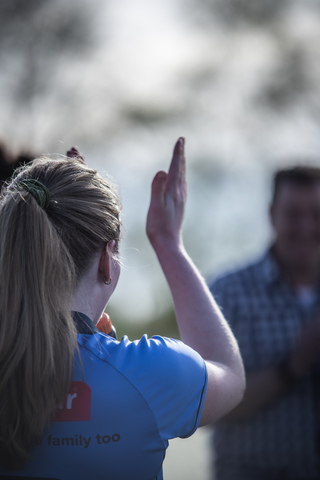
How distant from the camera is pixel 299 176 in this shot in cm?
313

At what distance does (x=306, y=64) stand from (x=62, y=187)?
746 cm

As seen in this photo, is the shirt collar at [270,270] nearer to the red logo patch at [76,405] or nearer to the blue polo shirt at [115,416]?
the blue polo shirt at [115,416]

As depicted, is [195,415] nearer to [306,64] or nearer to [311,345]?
[311,345]

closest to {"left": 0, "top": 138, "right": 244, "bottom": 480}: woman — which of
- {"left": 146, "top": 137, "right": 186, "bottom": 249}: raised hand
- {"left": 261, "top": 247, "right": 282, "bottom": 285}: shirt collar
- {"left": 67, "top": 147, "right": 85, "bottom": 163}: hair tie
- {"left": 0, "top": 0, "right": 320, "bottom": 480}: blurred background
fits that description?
{"left": 67, "top": 147, "right": 85, "bottom": 163}: hair tie

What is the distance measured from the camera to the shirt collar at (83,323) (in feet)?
4.20

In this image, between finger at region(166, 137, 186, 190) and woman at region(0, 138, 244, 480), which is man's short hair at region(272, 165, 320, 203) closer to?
finger at region(166, 137, 186, 190)

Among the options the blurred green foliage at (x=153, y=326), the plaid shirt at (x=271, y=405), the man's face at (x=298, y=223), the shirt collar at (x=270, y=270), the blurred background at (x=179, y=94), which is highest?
the blurred background at (x=179, y=94)

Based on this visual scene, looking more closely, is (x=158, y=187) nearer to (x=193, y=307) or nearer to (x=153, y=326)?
(x=193, y=307)

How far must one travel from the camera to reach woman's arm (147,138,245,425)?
1392 millimetres

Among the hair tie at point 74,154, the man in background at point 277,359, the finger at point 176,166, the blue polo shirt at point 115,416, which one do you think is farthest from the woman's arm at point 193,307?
the man in background at point 277,359

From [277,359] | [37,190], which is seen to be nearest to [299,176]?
Answer: [277,359]

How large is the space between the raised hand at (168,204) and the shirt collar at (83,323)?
16.0 inches

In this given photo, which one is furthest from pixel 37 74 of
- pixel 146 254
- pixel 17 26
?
pixel 146 254

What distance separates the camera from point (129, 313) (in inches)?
331
